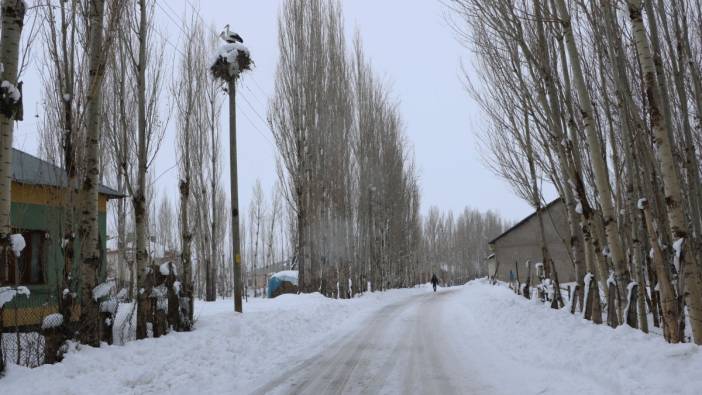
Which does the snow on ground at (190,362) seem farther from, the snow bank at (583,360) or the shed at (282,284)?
the shed at (282,284)

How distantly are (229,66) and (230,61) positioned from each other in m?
0.15

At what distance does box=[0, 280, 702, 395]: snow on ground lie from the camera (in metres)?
4.79

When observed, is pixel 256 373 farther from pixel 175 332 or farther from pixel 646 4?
pixel 646 4

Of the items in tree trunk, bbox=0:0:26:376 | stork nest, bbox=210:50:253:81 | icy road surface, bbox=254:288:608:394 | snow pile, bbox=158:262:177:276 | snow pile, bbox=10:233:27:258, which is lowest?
icy road surface, bbox=254:288:608:394

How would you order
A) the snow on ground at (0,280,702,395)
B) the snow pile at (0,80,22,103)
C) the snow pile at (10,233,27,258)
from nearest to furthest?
the snow on ground at (0,280,702,395) → the snow pile at (0,80,22,103) → the snow pile at (10,233,27,258)

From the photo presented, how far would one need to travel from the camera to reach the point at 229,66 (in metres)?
13.5

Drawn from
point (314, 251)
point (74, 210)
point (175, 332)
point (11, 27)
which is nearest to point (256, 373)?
point (175, 332)

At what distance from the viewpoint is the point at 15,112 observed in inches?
205

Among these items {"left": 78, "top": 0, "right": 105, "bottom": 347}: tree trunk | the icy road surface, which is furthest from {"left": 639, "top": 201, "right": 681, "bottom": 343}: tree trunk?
{"left": 78, "top": 0, "right": 105, "bottom": 347}: tree trunk

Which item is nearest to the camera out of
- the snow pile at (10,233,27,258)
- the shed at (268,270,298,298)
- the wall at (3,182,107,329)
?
the snow pile at (10,233,27,258)

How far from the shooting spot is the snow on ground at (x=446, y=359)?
4.79 m

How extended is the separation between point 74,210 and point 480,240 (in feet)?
272

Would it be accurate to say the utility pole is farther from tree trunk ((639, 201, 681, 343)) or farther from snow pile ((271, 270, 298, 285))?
snow pile ((271, 270, 298, 285))

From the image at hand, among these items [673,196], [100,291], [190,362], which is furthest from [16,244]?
[673,196]
